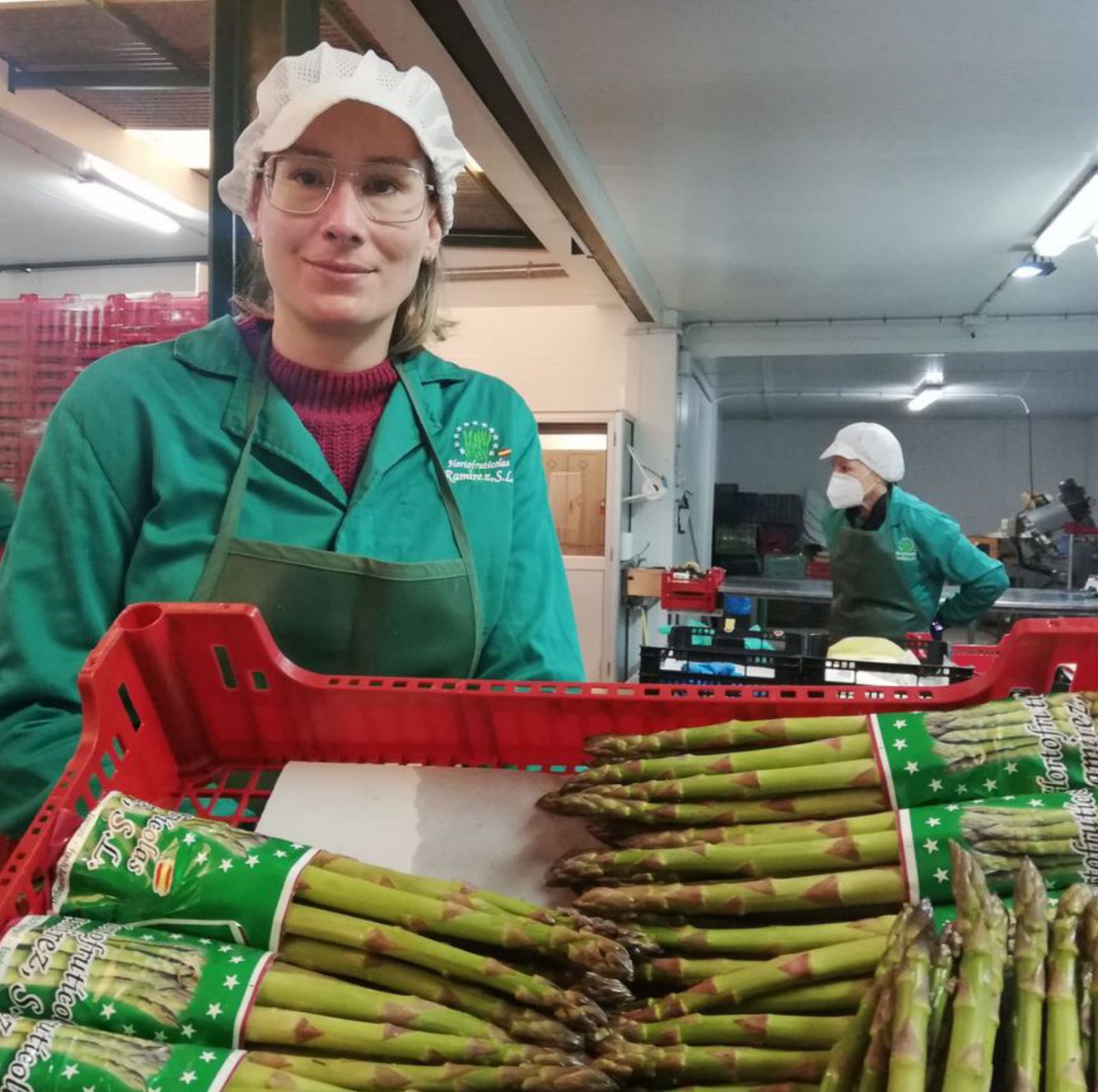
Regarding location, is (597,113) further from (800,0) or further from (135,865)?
(135,865)

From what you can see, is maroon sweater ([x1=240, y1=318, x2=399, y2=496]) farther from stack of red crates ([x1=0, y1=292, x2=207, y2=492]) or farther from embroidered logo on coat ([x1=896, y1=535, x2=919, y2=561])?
embroidered logo on coat ([x1=896, y1=535, x2=919, y2=561])

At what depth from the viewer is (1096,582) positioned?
21.8 feet

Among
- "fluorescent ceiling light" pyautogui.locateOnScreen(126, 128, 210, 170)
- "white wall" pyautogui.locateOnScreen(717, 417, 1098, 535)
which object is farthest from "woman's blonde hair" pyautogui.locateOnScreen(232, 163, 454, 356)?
"white wall" pyautogui.locateOnScreen(717, 417, 1098, 535)

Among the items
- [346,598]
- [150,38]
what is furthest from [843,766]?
[150,38]

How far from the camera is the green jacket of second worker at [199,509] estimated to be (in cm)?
123

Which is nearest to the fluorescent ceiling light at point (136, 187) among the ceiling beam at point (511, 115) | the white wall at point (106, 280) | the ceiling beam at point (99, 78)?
the white wall at point (106, 280)

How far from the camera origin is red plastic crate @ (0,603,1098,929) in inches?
38.7

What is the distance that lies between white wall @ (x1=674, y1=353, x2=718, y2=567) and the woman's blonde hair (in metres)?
6.11

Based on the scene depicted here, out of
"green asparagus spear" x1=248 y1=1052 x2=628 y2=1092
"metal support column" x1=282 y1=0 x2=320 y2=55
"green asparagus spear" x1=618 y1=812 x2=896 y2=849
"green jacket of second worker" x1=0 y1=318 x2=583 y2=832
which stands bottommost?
"green asparagus spear" x1=248 y1=1052 x2=628 y2=1092

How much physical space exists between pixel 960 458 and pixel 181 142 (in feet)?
45.8

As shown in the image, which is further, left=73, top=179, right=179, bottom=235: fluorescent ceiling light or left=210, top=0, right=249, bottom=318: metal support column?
left=73, top=179, right=179, bottom=235: fluorescent ceiling light

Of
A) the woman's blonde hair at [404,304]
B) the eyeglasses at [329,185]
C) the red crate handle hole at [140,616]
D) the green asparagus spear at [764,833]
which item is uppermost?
the eyeglasses at [329,185]

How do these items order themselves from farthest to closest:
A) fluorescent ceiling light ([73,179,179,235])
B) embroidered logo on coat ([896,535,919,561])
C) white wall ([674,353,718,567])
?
white wall ([674,353,718,567]) < embroidered logo on coat ([896,535,919,561]) < fluorescent ceiling light ([73,179,179,235])

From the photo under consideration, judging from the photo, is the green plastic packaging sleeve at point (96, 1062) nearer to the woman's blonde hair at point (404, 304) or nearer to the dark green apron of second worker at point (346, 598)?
the dark green apron of second worker at point (346, 598)
